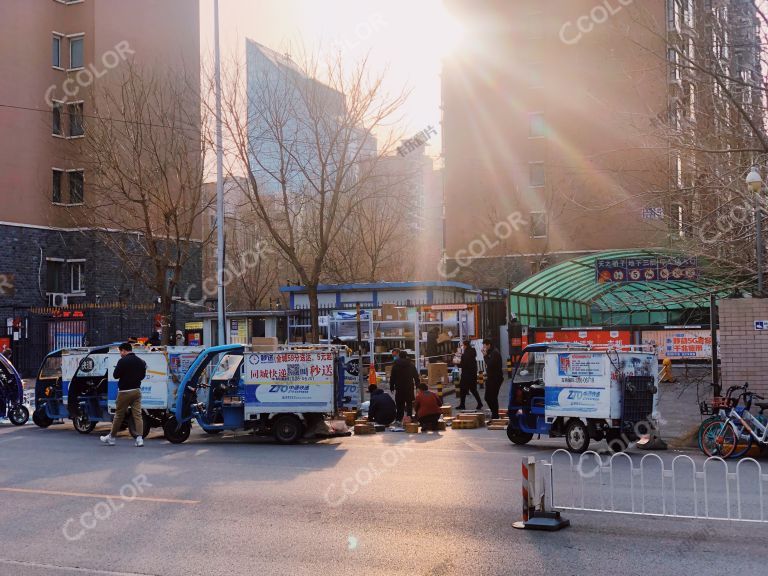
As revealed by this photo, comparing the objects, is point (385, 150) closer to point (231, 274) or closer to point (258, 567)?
point (258, 567)

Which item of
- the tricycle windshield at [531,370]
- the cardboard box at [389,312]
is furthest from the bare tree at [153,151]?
the tricycle windshield at [531,370]

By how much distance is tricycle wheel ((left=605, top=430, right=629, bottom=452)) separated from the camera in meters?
14.1

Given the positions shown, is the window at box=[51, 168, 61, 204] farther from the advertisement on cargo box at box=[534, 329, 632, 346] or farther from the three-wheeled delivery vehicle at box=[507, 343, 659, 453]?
the three-wheeled delivery vehicle at box=[507, 343, 659, 453]

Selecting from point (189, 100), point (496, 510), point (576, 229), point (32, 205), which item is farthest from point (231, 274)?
point (496, 510)

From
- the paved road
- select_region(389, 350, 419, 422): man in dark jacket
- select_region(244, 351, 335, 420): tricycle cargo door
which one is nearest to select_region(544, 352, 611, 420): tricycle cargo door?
the paved road

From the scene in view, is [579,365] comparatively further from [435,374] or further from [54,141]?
[54,141]

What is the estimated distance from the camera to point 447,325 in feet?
97.1

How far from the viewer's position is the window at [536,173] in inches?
1743

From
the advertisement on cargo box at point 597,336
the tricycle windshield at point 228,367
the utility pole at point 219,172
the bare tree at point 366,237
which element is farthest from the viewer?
the bare tree at point 366,237

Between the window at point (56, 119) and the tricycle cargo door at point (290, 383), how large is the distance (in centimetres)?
2661

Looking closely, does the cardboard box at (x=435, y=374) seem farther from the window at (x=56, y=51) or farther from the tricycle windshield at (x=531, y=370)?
the window at (x=56, y=51)

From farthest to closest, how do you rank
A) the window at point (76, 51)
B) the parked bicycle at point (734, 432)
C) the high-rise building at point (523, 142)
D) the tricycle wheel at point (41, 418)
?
the high-rise building at point (523, 142), the window at point (76, 51), the tricycle wheel at point (41, 418), the parked bicycle at point (734, 432)

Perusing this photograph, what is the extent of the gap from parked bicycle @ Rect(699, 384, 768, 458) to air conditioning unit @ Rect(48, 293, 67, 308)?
108 feet

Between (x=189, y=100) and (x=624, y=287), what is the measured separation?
1881 centimetres
